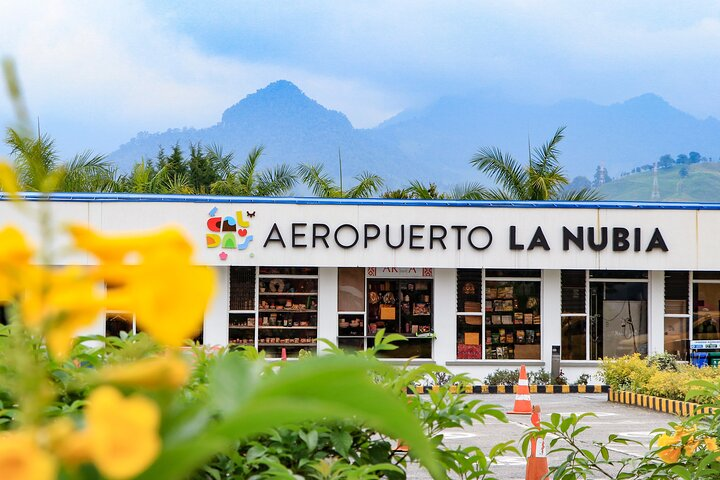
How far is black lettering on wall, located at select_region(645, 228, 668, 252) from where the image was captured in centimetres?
1925

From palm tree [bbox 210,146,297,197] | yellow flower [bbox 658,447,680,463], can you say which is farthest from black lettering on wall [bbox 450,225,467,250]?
yellow flower [bbox 658,447,680,463]

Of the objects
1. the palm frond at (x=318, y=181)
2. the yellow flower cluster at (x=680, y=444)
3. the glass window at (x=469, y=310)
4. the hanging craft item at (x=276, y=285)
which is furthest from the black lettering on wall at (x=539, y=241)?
the yellow flower cluster at (x=680, y=444)

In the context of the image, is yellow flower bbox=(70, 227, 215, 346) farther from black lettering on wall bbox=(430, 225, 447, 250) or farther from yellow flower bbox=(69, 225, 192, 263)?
black lettering on wall bbox=(430, 225, 447, 250)

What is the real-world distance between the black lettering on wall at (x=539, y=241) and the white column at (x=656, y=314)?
102 inches

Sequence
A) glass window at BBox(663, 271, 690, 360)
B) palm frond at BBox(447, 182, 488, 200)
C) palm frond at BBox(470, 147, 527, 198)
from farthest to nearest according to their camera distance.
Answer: palm frond at BBox(447, 182, 488, 200), palm frond at BBox(470, 147, 527, 198), glass window at BBox(663, 271, 690, 360)

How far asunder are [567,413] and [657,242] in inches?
242

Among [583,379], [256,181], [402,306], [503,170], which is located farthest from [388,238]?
[256,181]

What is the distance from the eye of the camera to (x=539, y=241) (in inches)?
754

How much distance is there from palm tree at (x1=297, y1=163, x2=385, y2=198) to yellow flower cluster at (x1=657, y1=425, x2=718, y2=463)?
26.8 meters

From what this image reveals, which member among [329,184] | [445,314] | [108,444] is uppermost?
[329,184]

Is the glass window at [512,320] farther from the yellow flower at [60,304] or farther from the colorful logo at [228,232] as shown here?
the yellow flower at [60,304]

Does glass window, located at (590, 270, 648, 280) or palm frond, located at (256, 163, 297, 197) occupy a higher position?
palm frond, located at (256, 163, 297, 197)

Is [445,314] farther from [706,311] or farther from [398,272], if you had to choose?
[706,311]

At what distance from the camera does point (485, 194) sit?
2797cm
